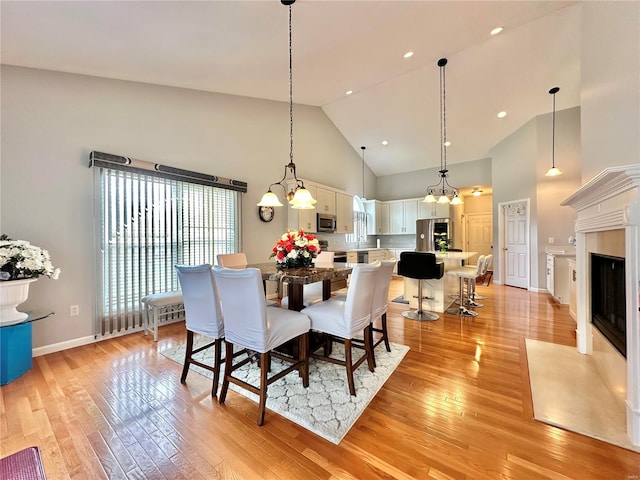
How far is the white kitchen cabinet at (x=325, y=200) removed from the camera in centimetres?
571

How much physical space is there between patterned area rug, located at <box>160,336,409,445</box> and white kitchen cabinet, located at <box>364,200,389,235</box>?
5.83m

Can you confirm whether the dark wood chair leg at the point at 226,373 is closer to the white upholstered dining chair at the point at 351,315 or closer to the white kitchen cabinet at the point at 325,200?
the white upholstered dining chair at the point at 351,315

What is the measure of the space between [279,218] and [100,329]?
10.5 feet

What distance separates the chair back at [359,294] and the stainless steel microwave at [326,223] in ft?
12.1

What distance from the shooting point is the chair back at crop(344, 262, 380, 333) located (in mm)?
1932

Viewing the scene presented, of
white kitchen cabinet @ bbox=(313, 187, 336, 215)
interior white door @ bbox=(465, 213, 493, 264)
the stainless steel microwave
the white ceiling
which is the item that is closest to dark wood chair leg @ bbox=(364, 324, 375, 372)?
the white ceiling

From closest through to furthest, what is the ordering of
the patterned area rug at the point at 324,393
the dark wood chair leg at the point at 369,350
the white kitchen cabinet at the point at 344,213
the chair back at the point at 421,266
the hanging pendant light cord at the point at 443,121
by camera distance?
the patterned area rug at the point at 324,393
the dark wood chair leg at the point at 369,350
the chair back at the point at 421,266
the hanging pendant light cord at the point at 443,121
the white kitchen cabinet at the point at 344,213

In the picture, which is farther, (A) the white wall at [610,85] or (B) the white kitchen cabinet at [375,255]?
(B) the white kitchen cabinet at [375,255]

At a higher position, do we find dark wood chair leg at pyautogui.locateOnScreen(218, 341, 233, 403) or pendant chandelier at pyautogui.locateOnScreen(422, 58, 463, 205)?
pendant chandelier at pyautogui.locateOnScreen(422, 58, 463, 205)

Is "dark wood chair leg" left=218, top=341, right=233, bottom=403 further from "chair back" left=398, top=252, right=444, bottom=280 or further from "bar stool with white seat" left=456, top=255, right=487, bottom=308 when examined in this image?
"bar stool with white seat" left=456, top=255, right=487, bottom=308

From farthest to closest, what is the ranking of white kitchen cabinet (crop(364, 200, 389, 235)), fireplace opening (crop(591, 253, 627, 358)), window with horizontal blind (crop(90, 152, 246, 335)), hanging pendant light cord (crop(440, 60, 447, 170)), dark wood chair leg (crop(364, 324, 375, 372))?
white kitchen cabinet (crop(364, 200, 389, 235)), hanging pendant light cord (crop(440, 60, 447, 170)), window with horizontal blind (crop(90, 152, 246, 335)), dark wood chair leg (crop(364, 324, 375, 372)), fireplace opening (crop(591, 253, 627, 358))

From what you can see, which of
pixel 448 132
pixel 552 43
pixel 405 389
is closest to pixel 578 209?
pixel 405 389

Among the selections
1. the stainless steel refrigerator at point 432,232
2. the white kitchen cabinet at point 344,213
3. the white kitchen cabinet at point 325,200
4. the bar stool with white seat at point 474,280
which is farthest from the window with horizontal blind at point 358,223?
the bar stool with white seat at point 474,280

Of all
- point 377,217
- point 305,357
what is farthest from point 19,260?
point 377,217
